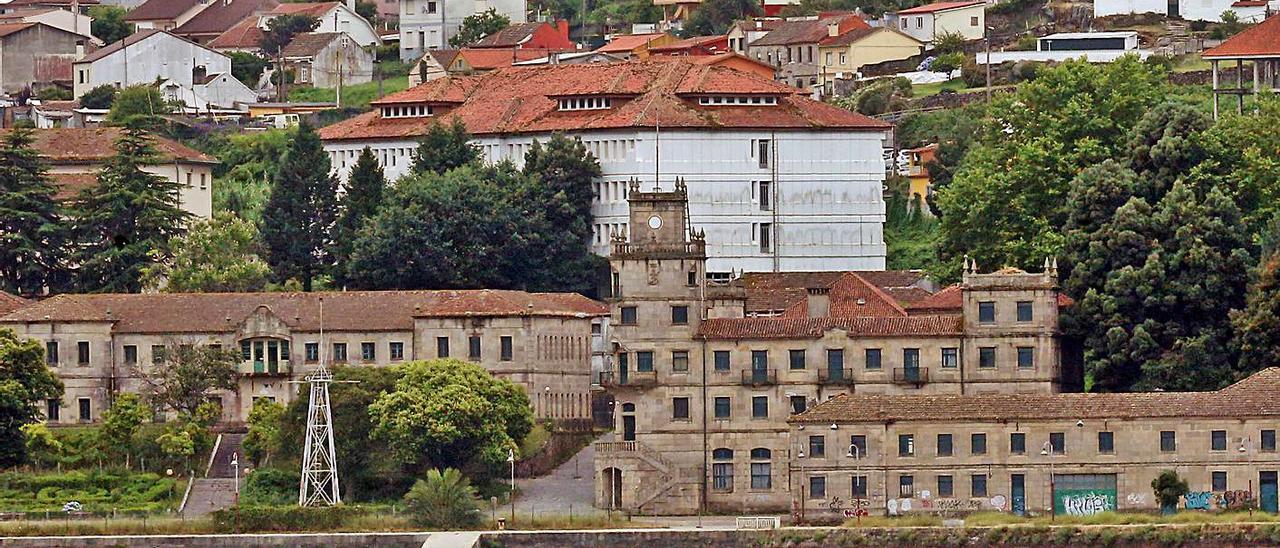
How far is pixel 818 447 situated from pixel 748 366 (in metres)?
5.67

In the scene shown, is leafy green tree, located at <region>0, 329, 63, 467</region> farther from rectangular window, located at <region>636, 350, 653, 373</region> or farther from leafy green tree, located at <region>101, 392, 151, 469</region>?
rectangular window, located at <region>636, 350, 653, 373</region>

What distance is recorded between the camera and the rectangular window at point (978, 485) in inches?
4385

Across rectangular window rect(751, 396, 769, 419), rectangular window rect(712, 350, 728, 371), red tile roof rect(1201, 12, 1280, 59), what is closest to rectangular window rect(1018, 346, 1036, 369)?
rectangular window rect(751, 396, 769, 419)

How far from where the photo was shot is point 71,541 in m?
111

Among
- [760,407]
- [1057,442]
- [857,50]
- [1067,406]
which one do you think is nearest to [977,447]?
[1057,442]

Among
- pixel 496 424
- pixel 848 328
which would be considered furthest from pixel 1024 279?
pixel 496 424

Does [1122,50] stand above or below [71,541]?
above

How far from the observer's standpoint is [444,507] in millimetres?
111812

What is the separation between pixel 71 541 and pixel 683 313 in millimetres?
18334

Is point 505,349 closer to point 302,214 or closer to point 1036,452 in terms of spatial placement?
point 1036,452

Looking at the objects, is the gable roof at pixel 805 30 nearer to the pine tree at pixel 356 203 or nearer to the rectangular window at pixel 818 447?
the pine tree at pixel 356 203

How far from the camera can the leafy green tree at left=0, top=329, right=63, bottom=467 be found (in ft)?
394

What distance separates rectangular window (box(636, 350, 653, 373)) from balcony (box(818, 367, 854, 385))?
471 centimetres

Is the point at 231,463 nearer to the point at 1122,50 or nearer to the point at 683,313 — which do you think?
the point at 683,313
